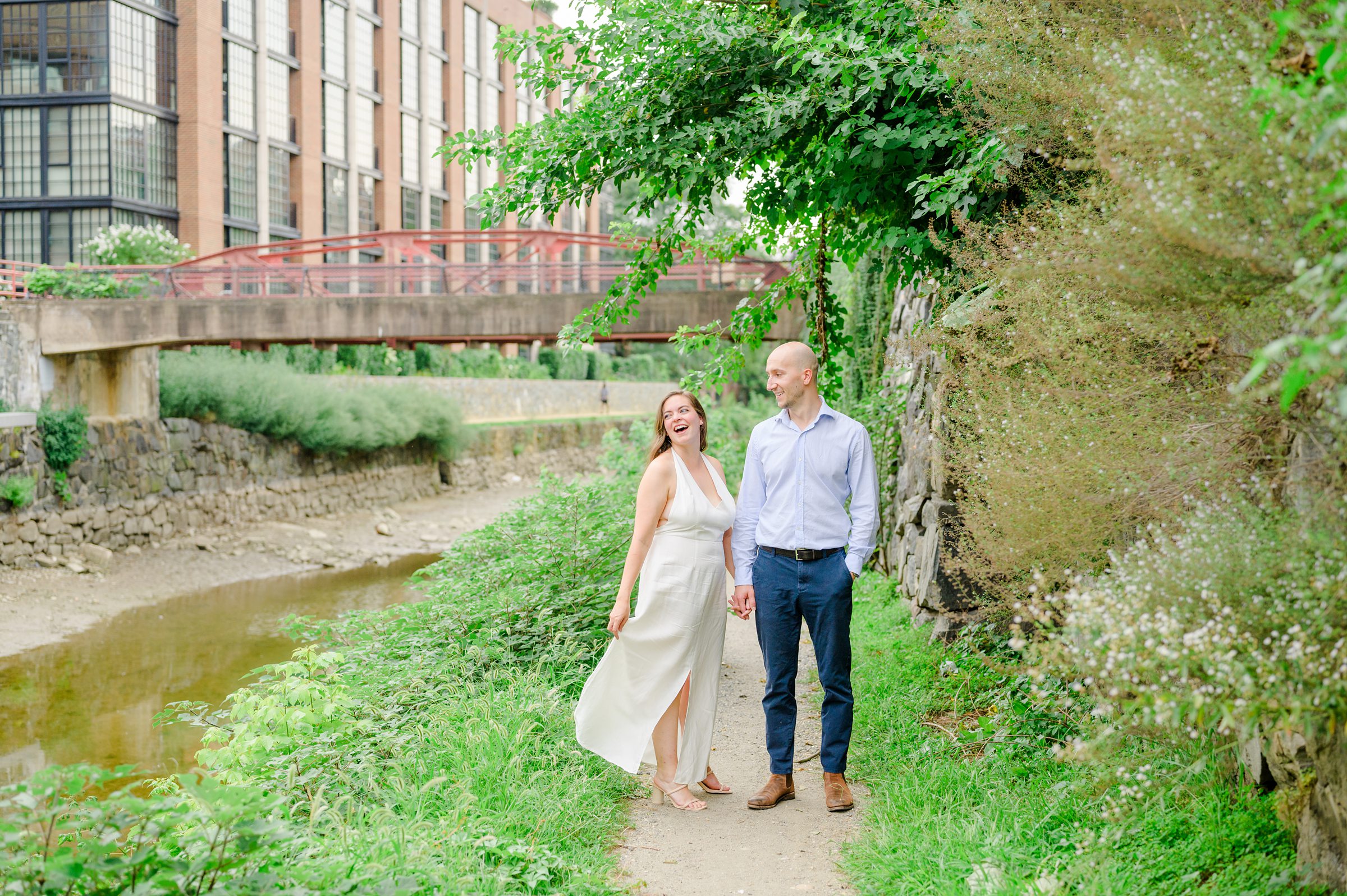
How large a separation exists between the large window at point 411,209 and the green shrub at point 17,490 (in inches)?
1104

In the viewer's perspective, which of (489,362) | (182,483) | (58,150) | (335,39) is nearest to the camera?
(182,483)

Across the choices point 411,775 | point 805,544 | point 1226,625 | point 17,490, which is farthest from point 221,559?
point 1226,625

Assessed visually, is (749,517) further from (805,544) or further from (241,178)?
(241,178)

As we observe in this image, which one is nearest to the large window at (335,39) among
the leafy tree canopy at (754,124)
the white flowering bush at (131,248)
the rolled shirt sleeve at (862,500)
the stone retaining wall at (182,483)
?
the white flowering bush at (131,248)

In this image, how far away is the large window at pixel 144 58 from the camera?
3186 centimetres

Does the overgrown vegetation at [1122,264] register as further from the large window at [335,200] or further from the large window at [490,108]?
the large window at [490,108]

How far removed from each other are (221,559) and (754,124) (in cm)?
1931

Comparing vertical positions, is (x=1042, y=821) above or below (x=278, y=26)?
below

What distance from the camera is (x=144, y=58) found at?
108 ft

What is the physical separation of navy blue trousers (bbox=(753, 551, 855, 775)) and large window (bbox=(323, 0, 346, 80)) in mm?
40528

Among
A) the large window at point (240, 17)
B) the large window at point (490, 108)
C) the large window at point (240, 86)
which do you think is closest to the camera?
the large window at point (240, 17)

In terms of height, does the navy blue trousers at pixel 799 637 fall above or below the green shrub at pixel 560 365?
below

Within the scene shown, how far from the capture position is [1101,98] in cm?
309

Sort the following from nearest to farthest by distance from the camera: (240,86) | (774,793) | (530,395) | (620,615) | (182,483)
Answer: (620,615), (774,793), (182,483), (240,86), (530,395)
